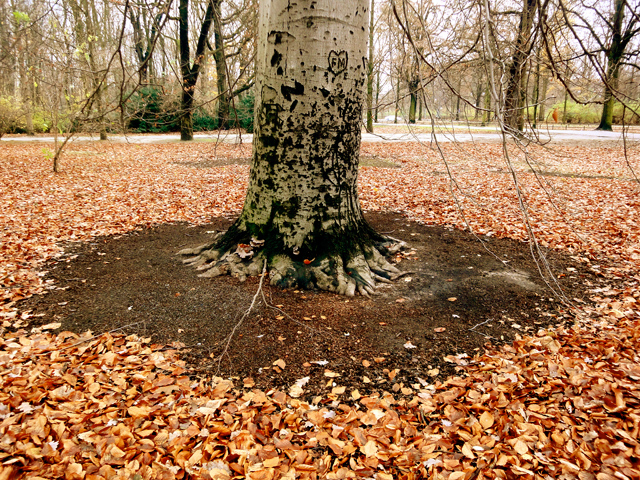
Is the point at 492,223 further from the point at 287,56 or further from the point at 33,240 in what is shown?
the point at 33,240

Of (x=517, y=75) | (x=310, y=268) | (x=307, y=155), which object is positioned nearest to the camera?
(x=517, y=75)

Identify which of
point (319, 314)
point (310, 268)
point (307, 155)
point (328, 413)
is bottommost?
point (328, 413)

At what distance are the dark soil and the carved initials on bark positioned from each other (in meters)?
1.86

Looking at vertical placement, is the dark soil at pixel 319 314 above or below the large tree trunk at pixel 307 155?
below

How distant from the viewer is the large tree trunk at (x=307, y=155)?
10.1 ft

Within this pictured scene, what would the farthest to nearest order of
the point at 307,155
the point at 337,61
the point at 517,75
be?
the point at 307,155, the point at 337,61, the point at 517,75

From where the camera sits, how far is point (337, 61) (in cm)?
313

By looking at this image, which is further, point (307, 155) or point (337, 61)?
point (307, 155)

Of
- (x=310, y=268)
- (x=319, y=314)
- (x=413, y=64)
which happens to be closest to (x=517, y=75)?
(x=413, y=64)

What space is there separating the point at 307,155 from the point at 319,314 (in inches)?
51.9

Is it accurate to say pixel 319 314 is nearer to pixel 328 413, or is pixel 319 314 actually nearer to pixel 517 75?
pixel 328 413

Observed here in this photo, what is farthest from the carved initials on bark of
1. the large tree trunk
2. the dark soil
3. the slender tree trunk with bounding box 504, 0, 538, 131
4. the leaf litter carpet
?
the dark soil

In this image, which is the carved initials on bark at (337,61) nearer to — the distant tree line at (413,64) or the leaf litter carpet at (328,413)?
the distant tree line at (413,64)

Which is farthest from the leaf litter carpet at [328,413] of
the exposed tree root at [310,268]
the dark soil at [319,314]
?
the exposed tree root at [310,268]
